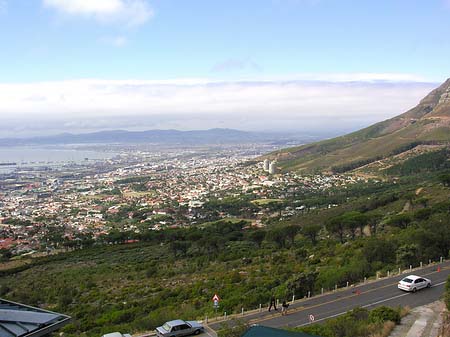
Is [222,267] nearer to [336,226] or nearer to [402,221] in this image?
[336,226]

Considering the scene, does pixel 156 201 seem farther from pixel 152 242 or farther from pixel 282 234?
pixel 282 234

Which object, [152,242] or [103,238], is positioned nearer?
[152,242]

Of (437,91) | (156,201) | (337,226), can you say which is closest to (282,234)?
(337,226)

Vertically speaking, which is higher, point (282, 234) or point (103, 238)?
point (282, 234)

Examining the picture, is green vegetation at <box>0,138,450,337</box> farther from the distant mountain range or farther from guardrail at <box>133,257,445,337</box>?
the distant mountain range

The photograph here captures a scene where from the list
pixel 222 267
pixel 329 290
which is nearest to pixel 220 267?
pixel 222 267
